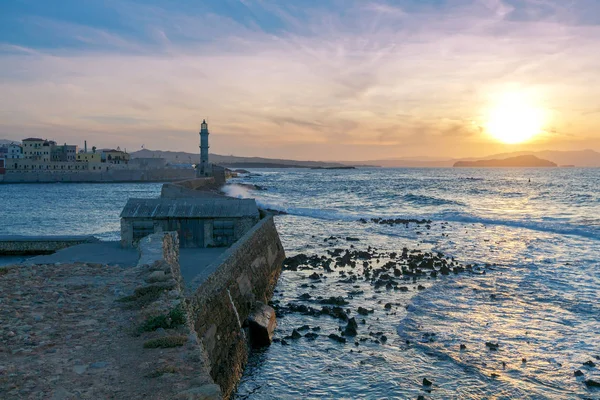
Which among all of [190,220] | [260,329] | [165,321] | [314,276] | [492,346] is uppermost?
[165,321]

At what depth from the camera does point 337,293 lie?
20.0m

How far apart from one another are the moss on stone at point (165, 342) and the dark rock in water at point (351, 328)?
9227 millimetres

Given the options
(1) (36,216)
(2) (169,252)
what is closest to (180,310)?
(2) (169,252)

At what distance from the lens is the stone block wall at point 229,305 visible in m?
10.5

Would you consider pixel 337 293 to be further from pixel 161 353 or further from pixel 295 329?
pixel 161 353

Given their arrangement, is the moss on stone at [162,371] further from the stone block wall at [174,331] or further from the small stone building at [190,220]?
the small stone building at [190,220]

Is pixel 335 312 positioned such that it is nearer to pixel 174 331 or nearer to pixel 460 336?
pixel 460 336

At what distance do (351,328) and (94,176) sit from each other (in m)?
127

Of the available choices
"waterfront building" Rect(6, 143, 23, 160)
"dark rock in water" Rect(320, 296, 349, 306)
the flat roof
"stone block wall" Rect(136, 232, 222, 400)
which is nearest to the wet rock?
"dark rock in water" Rect(320, 296, 349, 306)

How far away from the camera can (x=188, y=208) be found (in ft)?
81.9

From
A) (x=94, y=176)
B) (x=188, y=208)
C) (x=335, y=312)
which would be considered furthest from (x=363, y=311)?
(x=94, y=176)

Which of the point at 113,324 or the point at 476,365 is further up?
the point at 113,324

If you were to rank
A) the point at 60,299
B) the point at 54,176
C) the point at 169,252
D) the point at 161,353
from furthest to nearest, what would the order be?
1. the point at 54,176
2. the point at 169,252
3. the point at 60,299
4. the point at 161,353

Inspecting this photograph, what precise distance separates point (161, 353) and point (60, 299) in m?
3.27
